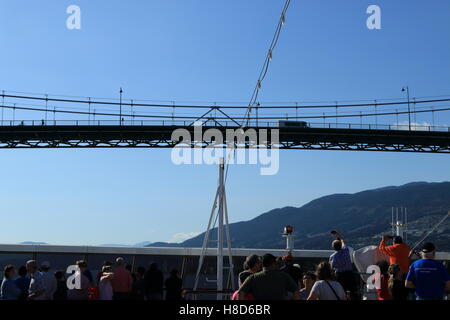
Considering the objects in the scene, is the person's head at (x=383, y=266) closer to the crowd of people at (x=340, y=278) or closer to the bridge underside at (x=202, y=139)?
the crowd of people at (x=340, y=278)

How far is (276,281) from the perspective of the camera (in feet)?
24.9

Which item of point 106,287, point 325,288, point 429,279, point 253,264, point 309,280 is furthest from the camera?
point 106,287

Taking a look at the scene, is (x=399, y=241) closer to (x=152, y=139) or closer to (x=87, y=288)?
(x=87, y=288)

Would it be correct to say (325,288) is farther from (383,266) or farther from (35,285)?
(35,285)

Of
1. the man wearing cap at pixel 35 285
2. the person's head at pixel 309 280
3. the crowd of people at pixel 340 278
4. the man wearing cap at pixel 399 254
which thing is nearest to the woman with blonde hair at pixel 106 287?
the man wearing cap at pixel 35 285

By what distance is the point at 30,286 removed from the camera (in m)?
11.1

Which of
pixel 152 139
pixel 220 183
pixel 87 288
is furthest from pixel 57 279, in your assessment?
pixel 152 139

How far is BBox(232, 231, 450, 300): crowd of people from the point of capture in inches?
298

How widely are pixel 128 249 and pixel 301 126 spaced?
42.0 meters

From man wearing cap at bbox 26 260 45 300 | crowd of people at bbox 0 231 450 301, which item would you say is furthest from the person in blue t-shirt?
man wearing cap at bbox 26 260 45 300

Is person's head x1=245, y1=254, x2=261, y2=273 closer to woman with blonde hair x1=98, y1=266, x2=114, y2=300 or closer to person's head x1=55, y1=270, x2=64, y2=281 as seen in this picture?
woman with blonde hair x1=98, y1=266, x2=114, y2=300

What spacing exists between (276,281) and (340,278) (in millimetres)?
5054

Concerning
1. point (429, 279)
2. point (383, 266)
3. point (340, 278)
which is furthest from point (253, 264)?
point (340, 278)

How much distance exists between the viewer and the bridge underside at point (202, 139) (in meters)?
64.0
